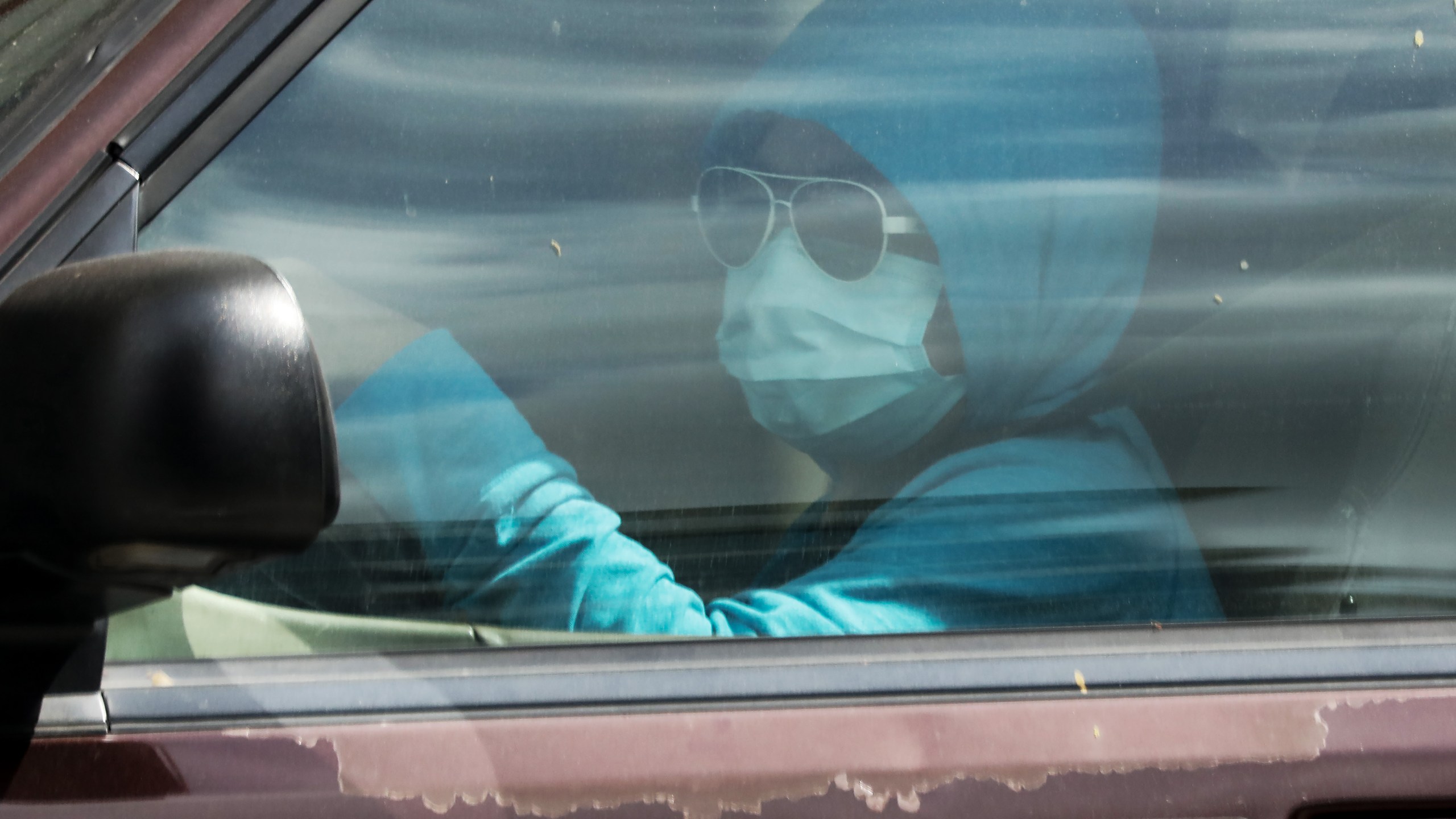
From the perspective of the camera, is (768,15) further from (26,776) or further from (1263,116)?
(26,776)

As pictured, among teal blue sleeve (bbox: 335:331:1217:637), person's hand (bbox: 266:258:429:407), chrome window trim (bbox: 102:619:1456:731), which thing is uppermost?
person's hand (bbox: 266:258:429:407)

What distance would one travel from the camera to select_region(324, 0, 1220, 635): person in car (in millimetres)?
1152

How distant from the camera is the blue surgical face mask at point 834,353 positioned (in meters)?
1.19

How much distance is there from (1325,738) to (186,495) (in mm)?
884

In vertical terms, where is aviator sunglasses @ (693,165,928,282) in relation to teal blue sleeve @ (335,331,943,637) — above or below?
above

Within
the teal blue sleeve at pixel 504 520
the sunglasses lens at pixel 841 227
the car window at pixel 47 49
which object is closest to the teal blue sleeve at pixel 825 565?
the teal blue sleeve at pixel 504 520

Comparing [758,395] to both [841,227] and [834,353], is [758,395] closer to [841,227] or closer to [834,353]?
[834,353]

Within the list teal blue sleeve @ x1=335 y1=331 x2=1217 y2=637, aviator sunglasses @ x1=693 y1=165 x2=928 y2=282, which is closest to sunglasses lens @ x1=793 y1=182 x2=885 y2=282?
aviator sunglasses @ x1=693 y1=165 x2=928 y2=282

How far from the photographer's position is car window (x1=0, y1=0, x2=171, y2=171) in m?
1.14

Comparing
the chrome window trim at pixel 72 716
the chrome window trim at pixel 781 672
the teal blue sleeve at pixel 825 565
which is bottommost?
the chrome window trim at pixel 72 716

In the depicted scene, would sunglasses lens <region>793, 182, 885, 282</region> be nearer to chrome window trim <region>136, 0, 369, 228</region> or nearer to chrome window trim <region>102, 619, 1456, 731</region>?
chrome window trim <region>102, 619, 1456, 731</region>

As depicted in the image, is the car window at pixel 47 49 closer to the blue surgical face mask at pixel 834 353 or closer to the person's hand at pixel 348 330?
the person's hand at pixel 348 330

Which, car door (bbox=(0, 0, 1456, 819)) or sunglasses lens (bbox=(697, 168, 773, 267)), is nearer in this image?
car door (bbox=(0, 0, 1456, 819))

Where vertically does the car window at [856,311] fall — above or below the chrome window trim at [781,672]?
above
